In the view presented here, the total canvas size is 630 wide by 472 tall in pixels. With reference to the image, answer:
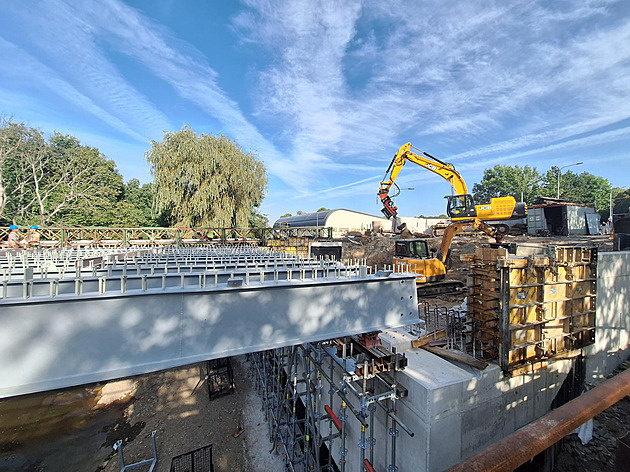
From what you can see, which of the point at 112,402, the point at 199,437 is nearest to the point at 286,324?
the point at 199,437

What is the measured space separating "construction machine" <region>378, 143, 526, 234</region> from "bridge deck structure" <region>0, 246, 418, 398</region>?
1062 centimetres

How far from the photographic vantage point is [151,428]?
28.6ft

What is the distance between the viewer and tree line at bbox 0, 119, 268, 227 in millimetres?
21500

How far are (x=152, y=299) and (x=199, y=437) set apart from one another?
819 centimetres

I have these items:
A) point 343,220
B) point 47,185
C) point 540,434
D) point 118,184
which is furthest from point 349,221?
point 540,434

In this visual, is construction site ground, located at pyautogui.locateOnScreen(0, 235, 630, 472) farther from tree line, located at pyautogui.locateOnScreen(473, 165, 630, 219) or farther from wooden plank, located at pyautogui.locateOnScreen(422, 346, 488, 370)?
tree line, located at pyautogui.locateOnScreen(473, 165, 630, 219)

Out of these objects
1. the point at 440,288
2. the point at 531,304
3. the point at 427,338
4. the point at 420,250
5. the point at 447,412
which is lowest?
the point at 447,412

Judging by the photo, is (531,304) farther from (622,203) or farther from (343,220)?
(622,203)

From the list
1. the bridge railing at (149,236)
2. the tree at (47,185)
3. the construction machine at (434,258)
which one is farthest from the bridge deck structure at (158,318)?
the tree at (47,185)

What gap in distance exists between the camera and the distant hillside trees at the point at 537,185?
48906 millimetres

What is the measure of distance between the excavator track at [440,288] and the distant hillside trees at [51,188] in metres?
23.8

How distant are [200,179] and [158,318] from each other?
21191 mm

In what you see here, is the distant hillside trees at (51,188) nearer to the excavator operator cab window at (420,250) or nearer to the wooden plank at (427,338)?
the excavator operator cab window at (420,250)

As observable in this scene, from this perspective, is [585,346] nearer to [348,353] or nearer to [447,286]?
[348,353]
